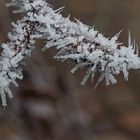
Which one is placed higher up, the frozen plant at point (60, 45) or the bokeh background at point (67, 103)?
the bokeh background at point (67, 103)

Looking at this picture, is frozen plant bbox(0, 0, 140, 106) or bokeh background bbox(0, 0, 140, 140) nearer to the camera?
frozen plant bbox(0, 0, 140, 106)

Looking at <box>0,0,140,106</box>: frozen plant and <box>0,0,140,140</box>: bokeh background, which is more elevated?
<box>0,0,140,140</box>: bokeh background

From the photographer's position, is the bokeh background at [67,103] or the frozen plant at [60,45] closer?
the frozen plant at [60,45]

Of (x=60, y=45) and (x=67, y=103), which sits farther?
(x=67, y=103)

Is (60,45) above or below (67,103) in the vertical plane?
below
